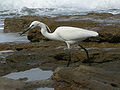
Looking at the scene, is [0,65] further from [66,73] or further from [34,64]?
[66,73]

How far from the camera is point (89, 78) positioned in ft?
18.1

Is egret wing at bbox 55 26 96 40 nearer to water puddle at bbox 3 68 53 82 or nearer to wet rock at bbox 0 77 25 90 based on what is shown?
water puddle at bbox 3 68 53 82

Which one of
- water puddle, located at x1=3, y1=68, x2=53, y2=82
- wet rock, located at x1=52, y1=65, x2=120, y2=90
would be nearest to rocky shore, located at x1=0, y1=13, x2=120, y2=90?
wet rock, located at x1=52, y1=65, x2=120, y2=90

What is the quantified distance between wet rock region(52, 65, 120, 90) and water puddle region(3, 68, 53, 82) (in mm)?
1002

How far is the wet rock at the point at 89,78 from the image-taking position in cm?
531

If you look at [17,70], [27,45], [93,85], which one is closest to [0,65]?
[17,70]

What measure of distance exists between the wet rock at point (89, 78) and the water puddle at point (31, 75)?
1.00 meters

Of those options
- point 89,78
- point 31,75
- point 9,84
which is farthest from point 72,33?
point 9,84

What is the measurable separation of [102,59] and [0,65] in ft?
7.83

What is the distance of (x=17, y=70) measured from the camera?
7676mm

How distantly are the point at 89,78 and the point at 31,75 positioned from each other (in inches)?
74.5

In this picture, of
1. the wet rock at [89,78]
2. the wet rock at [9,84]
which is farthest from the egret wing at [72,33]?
the wet rock at [9,84]

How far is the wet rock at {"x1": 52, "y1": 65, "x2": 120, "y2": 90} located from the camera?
5.31 m

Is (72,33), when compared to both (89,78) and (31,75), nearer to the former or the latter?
(31,75)
